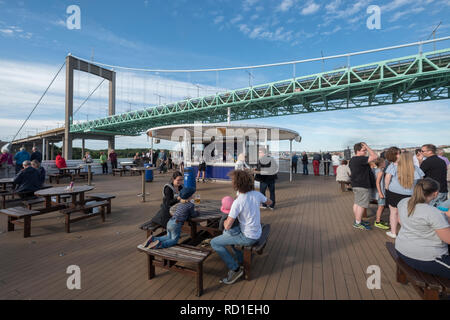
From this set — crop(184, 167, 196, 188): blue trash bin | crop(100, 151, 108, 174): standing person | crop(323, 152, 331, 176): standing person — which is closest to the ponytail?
crop(184, 167, 196, 188): blue trash bin

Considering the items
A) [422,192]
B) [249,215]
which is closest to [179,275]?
[249,215]

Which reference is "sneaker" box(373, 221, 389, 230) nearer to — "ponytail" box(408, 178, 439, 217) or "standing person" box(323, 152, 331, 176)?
"ponytail" box(408, 178, 439, 217)

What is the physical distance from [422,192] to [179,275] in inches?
108

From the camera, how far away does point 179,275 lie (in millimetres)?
2475

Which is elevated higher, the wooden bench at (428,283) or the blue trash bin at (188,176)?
the blue trash bin at (188,176)

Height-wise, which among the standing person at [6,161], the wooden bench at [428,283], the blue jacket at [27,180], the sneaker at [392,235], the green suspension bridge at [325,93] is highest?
the green suspension bridge at [325,93]

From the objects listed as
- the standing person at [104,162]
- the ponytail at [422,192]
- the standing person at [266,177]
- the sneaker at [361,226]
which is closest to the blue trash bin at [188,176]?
the standing person at [266,177]

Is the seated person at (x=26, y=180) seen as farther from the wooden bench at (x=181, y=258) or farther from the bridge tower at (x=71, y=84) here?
the bridge tower at (x=71, y=84)

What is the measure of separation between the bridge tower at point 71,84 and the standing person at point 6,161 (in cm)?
2536

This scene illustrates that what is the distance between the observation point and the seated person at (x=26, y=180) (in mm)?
4742

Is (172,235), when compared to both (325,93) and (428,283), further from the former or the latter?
(325,93)

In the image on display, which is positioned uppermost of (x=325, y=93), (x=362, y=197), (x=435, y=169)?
(x=325, y=93)

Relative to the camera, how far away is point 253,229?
2316 millimetres
